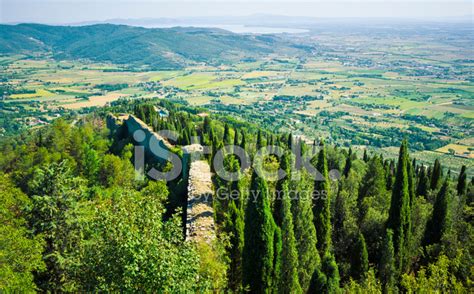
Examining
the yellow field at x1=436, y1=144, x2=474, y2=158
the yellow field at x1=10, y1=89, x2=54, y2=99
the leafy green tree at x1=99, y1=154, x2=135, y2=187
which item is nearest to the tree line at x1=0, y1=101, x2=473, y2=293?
the leafy green tree at x1=99, y1=154, x2=135, y2=187

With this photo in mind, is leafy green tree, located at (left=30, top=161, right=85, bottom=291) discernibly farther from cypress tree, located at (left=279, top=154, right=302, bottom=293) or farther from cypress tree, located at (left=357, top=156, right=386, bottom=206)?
cypress tree, located at (left=357, top=156, right=386, bottom=206)

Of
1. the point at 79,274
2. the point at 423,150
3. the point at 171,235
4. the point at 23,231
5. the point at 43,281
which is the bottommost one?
the point at 423,150

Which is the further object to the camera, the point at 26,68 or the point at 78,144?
the point at 26,68

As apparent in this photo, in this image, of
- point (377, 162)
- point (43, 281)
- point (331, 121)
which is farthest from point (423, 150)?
point (43, 281)

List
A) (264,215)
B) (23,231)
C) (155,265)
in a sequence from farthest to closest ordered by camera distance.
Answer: (23,231) → (264,215) → (155,265)

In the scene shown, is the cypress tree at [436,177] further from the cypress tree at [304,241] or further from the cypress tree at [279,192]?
the cypress tree at [304,241]

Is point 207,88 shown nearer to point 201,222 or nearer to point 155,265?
point 201,222

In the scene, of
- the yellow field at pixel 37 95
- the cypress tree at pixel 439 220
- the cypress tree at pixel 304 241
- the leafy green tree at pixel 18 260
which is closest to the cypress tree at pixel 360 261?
the cypress tree at pixel 304 241

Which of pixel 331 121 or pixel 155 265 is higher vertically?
pixel 155 265
